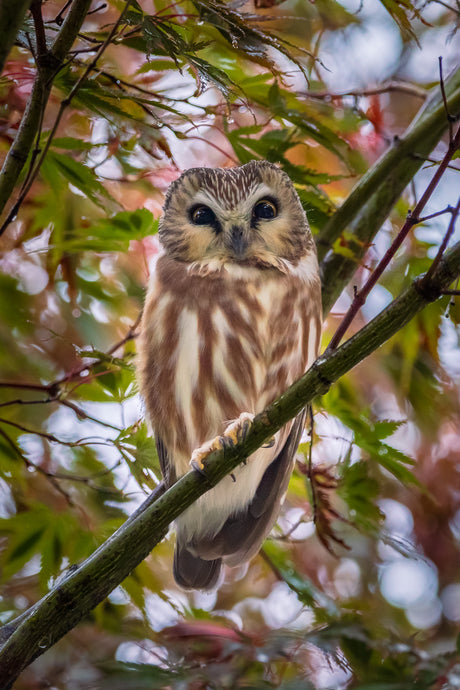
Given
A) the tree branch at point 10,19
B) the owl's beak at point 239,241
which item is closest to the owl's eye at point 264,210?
the owl's beak at point 239,241

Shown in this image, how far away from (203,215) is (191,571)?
1270 mm

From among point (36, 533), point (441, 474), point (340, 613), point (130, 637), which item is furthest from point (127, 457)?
point (441, 474)

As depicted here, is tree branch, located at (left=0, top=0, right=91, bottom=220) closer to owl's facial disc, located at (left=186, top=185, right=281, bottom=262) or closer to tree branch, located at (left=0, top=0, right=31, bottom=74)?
tree branch, located at (left=0, top=0, right=31, bottom=74)

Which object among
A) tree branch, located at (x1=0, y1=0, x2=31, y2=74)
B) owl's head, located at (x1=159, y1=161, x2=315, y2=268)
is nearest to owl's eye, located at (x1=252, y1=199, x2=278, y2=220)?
owl's head, located at (x1=159, y1=161, x2=315, y2=268)

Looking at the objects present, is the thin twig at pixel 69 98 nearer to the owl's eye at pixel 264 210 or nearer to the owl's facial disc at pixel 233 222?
the owl's facial disc at pixel 233 222

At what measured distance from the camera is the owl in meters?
2.55

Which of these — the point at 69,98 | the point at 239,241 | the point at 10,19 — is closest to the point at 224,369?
the point at 239,241

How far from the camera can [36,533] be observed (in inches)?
94.0

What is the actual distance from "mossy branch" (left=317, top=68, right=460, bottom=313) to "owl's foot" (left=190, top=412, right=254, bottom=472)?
73 centimetres

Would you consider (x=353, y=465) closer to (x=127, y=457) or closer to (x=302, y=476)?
(x=302, y=476)

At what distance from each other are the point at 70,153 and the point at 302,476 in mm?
1327

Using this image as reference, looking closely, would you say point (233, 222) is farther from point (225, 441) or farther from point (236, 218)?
point (225, 441)

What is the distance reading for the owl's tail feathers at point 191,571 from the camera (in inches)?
109

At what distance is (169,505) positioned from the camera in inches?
71.2
